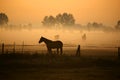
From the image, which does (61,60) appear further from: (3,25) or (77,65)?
(3,25)

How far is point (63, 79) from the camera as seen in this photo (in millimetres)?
9484

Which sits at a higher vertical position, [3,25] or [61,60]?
[3,25]

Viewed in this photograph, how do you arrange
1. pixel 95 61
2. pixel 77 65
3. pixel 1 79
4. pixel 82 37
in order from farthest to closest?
pixel 82 37 → pixel 95 61 → pixel 77 65 → pixel 1 79

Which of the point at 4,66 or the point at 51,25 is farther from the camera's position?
the point at 51,25

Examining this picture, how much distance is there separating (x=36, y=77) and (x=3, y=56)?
20.6 feet

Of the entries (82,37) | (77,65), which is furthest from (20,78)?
(82,37)

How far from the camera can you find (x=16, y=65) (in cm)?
1296

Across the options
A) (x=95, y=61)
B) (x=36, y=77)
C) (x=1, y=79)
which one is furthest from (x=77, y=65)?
(x=1, y=79)

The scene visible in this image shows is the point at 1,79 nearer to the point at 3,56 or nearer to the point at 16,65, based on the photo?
the point at 16,65

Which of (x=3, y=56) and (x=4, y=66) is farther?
(x=3, y=56)

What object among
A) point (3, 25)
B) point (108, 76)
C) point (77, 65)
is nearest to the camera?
point (108, 76)

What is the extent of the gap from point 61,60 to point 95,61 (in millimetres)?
1830

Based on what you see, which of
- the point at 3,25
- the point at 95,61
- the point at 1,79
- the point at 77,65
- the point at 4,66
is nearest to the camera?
the point at 1,79

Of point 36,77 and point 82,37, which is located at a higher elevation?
point 82,37
